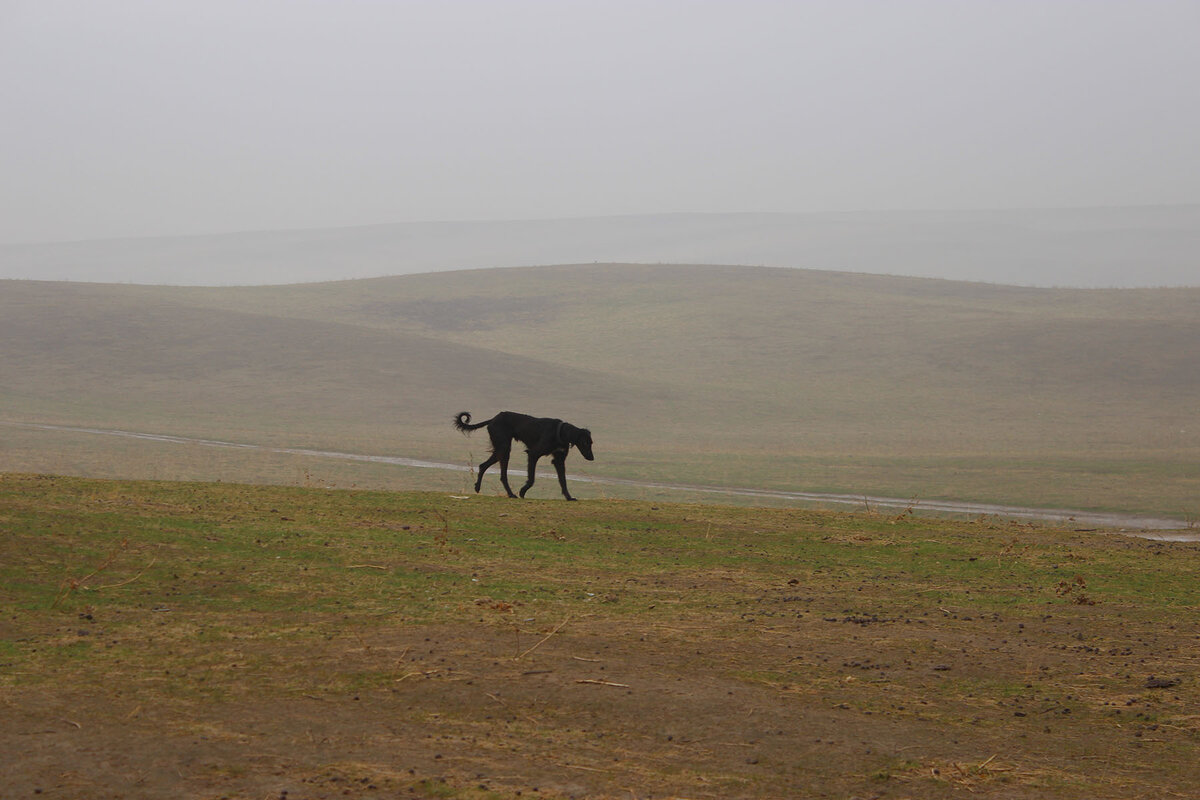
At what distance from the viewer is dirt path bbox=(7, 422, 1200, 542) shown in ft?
88.9

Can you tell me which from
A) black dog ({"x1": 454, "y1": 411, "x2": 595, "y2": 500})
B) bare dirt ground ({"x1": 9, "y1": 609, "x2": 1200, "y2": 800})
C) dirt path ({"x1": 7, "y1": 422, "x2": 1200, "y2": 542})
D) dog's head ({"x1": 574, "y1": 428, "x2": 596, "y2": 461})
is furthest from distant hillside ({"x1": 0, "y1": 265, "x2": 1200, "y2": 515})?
bare dirt ground ({"x1": 9, "y1": 609, "x2": 1200, "y2": 800})

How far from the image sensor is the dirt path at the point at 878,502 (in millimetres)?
27094

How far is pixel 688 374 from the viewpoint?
67.1 m

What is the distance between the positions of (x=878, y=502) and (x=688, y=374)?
35.7 meters

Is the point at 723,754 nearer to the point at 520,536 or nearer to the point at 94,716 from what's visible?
the point at 94,716

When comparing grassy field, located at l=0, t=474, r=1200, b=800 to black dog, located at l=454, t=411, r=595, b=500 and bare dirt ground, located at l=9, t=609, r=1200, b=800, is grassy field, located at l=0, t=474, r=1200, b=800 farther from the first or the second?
black dog, located at l=454, t=411, r=595, b=500

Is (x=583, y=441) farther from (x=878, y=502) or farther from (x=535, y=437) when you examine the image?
(x=878, y=502)

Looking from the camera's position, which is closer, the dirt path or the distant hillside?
the dirt path

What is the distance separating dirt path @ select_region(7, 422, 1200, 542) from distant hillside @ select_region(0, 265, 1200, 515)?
1.60 metres

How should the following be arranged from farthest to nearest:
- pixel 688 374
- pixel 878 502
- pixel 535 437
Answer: pixel 688 374 < pixel 878 502 < pixel 535 437

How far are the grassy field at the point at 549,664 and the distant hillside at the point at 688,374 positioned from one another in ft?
75.4

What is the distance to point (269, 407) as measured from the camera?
53.2 metres

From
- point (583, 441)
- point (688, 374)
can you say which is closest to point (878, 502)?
point (583, 441)

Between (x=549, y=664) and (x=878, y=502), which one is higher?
(x=878, y=502)
